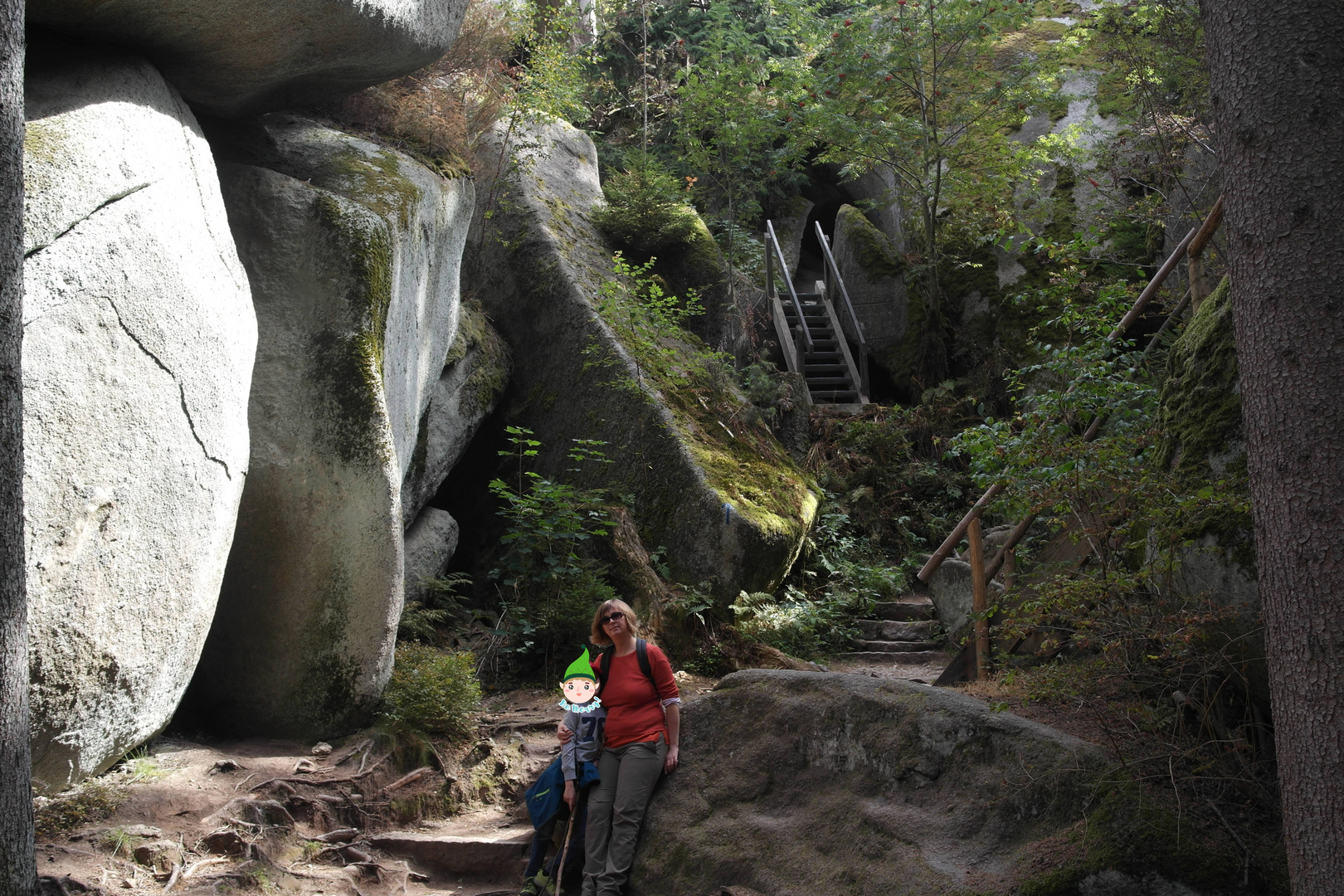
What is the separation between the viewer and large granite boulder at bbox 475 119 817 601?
8.39m

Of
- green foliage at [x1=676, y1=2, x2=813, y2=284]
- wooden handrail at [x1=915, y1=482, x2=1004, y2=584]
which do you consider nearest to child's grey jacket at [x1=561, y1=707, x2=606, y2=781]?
wooden handrail at [x1=915, y1=482, x2=1004, y2=584]

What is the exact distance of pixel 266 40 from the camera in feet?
18.5

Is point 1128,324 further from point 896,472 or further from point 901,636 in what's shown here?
point 896,472

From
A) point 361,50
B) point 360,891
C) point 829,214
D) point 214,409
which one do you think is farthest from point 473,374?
point 829,214

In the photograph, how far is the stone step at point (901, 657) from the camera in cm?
811

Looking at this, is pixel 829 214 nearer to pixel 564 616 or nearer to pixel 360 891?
pixel 564 616

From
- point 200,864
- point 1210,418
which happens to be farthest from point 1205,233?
point 200,864

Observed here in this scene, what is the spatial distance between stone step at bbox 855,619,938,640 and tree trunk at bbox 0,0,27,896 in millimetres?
7114

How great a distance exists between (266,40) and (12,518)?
4.02m

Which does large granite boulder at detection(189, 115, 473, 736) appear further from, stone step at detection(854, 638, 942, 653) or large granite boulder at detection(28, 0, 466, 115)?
stone step at detection(854, 638, 942, 653)

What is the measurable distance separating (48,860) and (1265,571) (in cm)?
472

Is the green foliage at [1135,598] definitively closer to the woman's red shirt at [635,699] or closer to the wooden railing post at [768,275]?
the woman's red shirt at [635,699]

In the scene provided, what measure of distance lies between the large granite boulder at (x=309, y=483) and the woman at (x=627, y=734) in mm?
2053

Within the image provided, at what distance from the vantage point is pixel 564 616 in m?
7.49
